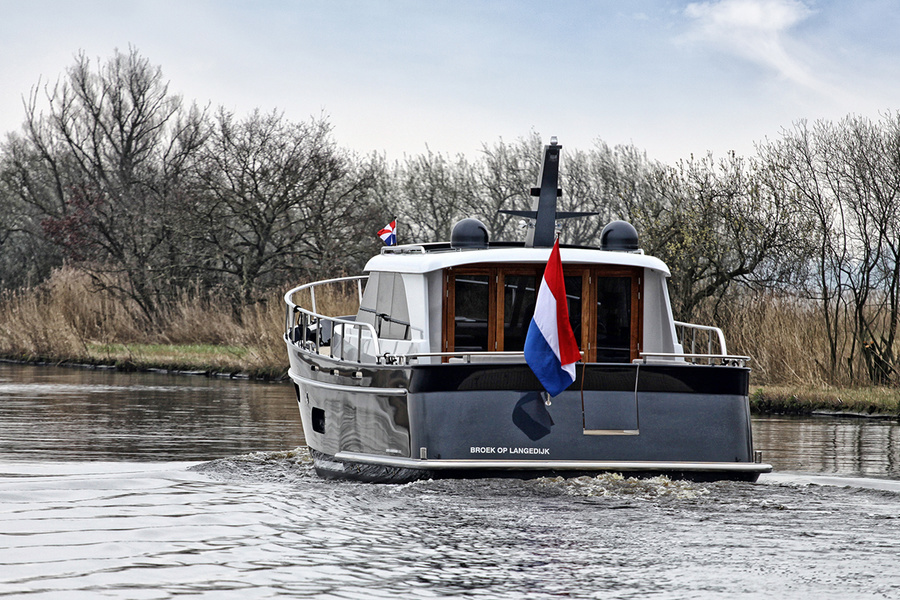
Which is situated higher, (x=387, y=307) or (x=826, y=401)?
(x=387, y=307)

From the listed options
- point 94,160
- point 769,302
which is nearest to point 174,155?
point 94,160

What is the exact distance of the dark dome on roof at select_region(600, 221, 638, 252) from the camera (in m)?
12.4

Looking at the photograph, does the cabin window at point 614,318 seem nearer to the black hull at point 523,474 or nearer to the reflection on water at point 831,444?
the black hull at point 523,474

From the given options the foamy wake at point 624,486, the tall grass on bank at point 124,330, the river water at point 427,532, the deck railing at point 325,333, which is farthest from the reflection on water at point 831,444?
the tall grass on bank at point 124,330

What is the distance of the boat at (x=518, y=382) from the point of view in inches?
406

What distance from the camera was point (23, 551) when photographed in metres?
8.23

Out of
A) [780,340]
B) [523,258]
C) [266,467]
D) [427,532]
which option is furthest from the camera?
[780,340]

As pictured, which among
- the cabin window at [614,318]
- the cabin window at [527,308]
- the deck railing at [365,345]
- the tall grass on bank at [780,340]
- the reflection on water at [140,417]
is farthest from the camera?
the tall grass on bank at [780,340]

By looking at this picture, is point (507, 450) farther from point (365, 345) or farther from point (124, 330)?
point (124, 330)

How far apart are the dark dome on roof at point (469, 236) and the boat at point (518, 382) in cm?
2

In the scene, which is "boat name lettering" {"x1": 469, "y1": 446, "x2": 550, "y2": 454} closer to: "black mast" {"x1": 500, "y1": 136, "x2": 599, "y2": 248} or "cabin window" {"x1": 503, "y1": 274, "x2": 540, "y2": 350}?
"cabin window" {"x1": 503, "y1": 274, "x2": 540, "y2": 350}

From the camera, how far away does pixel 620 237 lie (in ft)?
40.8

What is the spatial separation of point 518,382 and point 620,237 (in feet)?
9.13

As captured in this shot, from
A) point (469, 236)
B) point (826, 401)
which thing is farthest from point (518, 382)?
point (826, 401)
